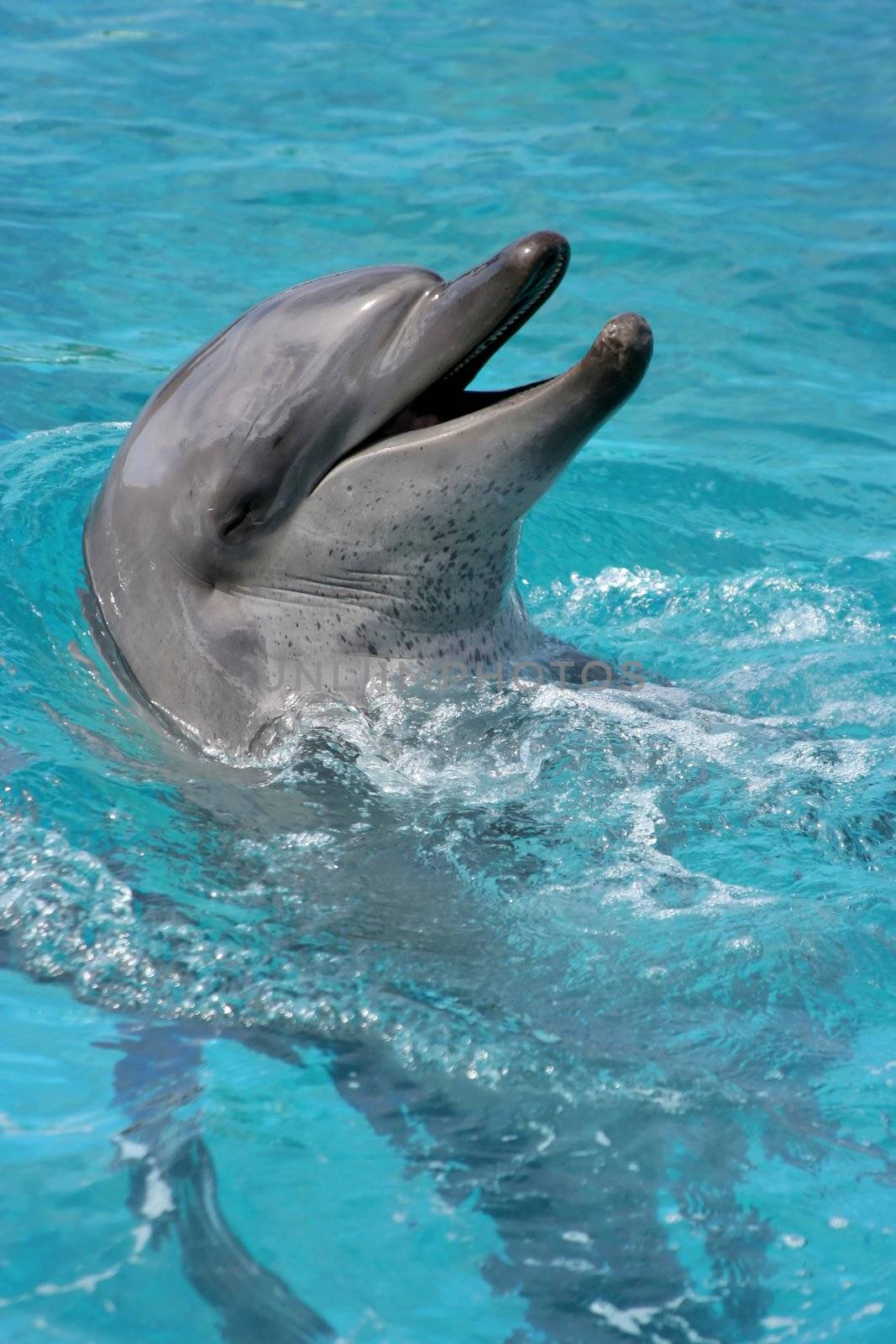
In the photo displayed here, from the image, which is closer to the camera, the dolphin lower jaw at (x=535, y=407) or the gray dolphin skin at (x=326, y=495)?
the dolphin lower jaw at (x=535, y=407)

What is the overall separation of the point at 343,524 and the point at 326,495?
0.37ft

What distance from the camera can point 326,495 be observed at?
4.89 meters

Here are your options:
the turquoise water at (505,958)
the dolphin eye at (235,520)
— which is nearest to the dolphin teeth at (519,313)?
the dolphin eye at (235,520)

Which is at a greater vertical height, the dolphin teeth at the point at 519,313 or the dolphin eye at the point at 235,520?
the dolphin teeth at the point at 519,313

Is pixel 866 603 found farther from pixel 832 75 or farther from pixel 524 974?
pixel 832 75

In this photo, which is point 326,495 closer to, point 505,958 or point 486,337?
point 486,337

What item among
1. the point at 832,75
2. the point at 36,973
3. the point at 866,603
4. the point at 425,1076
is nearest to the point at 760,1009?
the point at 425,1076

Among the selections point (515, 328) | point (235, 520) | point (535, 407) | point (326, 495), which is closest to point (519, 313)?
point (515, 328)

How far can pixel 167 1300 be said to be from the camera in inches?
128

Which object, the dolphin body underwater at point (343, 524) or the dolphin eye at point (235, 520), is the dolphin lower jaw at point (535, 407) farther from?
the dolphin eye at point (235, 520)

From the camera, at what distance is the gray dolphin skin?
4617 mm

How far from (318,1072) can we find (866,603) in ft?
15.3

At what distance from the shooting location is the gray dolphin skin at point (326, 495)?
15.1 ft

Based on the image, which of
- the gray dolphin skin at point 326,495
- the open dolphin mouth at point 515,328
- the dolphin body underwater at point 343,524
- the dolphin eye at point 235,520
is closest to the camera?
the dolphin body underwater at point 343,524
